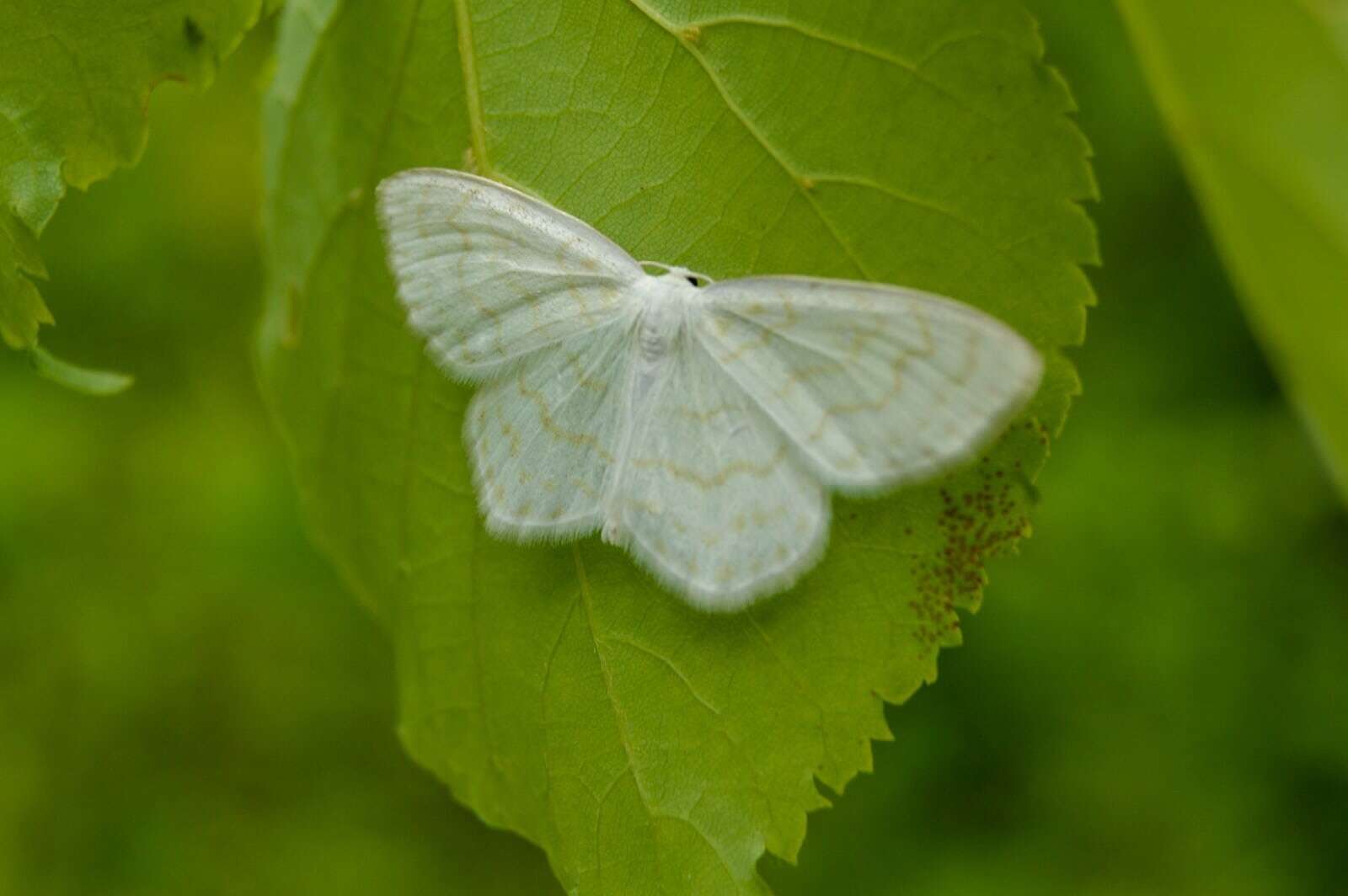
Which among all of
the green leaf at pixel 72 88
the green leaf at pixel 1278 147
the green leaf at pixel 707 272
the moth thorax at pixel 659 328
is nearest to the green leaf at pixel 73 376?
the green leaf at pixel 72 88

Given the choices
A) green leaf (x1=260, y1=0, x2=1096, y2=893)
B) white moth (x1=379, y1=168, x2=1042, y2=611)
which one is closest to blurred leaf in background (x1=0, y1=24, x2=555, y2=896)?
green leaf (x1=260, y1=0, x2=1096, y2=893)

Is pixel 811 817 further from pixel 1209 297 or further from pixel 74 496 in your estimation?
pixel 74 496

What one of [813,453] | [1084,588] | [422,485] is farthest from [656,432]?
[1084,588]

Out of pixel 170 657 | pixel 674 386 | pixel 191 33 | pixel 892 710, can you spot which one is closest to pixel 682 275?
pixel 674 386

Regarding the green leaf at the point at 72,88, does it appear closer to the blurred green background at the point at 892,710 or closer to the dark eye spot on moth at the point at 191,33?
the dark eye spot on moth at the point at 191,33

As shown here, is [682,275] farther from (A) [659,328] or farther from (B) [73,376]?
(B) [73,376]

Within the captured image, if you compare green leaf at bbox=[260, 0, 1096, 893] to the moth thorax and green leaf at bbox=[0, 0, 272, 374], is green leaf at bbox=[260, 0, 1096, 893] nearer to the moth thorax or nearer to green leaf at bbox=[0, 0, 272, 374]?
the moth thorax

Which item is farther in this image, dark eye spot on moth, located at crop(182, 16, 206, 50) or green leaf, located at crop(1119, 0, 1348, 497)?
green leaf, located at crop(1119, 0, 1348, 497)
